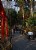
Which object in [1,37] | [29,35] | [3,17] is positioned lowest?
[29,35]

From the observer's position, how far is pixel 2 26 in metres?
11.7

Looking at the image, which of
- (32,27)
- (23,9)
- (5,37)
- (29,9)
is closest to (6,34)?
(5,37)

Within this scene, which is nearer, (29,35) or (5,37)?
(5,37)

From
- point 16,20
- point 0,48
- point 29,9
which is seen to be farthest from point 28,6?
point 0,48

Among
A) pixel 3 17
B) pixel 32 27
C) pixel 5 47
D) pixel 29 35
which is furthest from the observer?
pixel 32 27

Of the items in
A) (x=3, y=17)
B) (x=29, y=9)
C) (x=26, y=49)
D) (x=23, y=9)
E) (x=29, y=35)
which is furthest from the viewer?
(x=29, y=9)

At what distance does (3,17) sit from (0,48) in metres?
1.65

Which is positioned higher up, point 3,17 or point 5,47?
point 3,17

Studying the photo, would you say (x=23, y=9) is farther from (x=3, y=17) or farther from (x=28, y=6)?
(x=3, y=17)

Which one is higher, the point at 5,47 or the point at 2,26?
the point at 2,26

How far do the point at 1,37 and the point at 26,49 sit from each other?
249 centimetres

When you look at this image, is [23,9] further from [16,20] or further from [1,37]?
[1,37]

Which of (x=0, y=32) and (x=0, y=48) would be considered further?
(x=0, y=32)

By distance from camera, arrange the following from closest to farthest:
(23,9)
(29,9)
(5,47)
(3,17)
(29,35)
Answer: (5,47) < (3,17) < (29,35) < (23,9) < (29,9)
